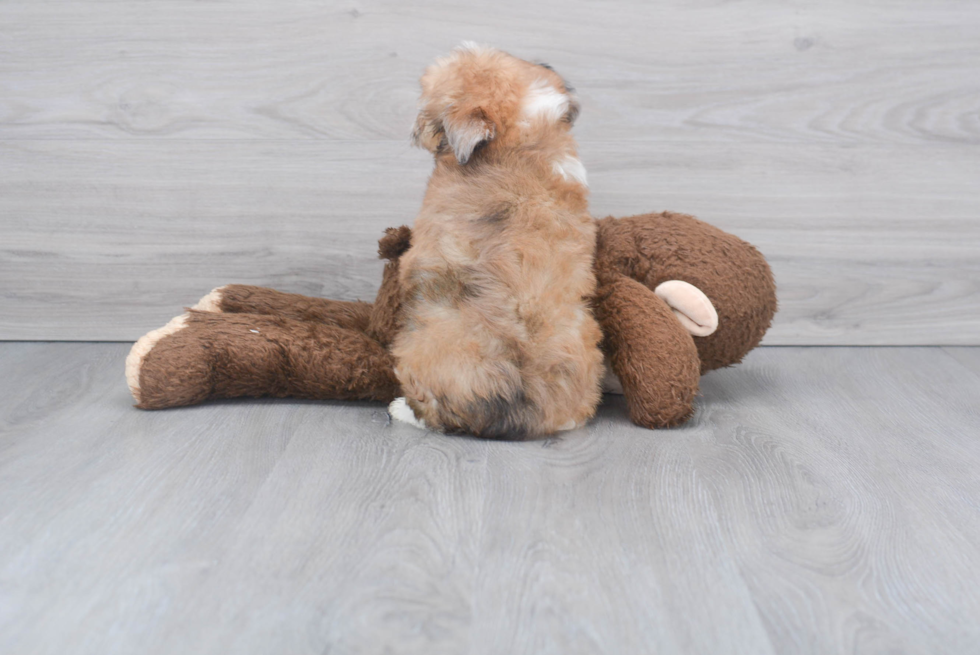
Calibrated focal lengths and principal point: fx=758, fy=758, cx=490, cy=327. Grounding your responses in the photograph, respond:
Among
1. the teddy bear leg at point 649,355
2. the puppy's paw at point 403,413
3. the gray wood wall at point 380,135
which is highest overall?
the gray wood wall at point 380,135

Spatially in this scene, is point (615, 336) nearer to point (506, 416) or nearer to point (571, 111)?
point (506, 416)

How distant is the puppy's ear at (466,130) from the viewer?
987mm

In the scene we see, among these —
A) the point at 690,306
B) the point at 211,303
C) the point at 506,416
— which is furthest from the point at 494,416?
the point at 211,303

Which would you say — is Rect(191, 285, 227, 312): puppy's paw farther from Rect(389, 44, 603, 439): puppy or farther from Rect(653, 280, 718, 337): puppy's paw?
Rect(653, 280, 718, 337): puppy's paw

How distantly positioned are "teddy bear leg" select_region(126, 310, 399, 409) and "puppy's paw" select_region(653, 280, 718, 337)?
16.7 inches

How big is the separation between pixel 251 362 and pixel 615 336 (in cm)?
53

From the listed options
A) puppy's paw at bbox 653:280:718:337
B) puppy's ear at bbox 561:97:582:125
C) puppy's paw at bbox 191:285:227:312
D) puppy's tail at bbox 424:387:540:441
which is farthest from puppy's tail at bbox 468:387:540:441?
puppy's paw at bbox 191:285:227:312

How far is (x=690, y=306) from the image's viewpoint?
1.09 meters

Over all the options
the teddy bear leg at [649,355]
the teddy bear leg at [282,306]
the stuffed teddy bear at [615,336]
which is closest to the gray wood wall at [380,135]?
the teddy bear leg at [282,306]

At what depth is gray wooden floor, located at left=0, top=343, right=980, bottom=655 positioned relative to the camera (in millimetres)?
665

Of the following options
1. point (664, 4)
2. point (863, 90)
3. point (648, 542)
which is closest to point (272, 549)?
point (648, 542)

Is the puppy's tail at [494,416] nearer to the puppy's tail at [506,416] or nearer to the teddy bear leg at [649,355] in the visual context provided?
the puppy's tail at [506,416]

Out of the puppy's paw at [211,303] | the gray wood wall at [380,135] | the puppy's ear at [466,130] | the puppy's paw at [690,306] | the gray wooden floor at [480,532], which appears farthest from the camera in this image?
the gray wood wall at [380,135]

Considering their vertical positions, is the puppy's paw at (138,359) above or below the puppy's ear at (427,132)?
below
